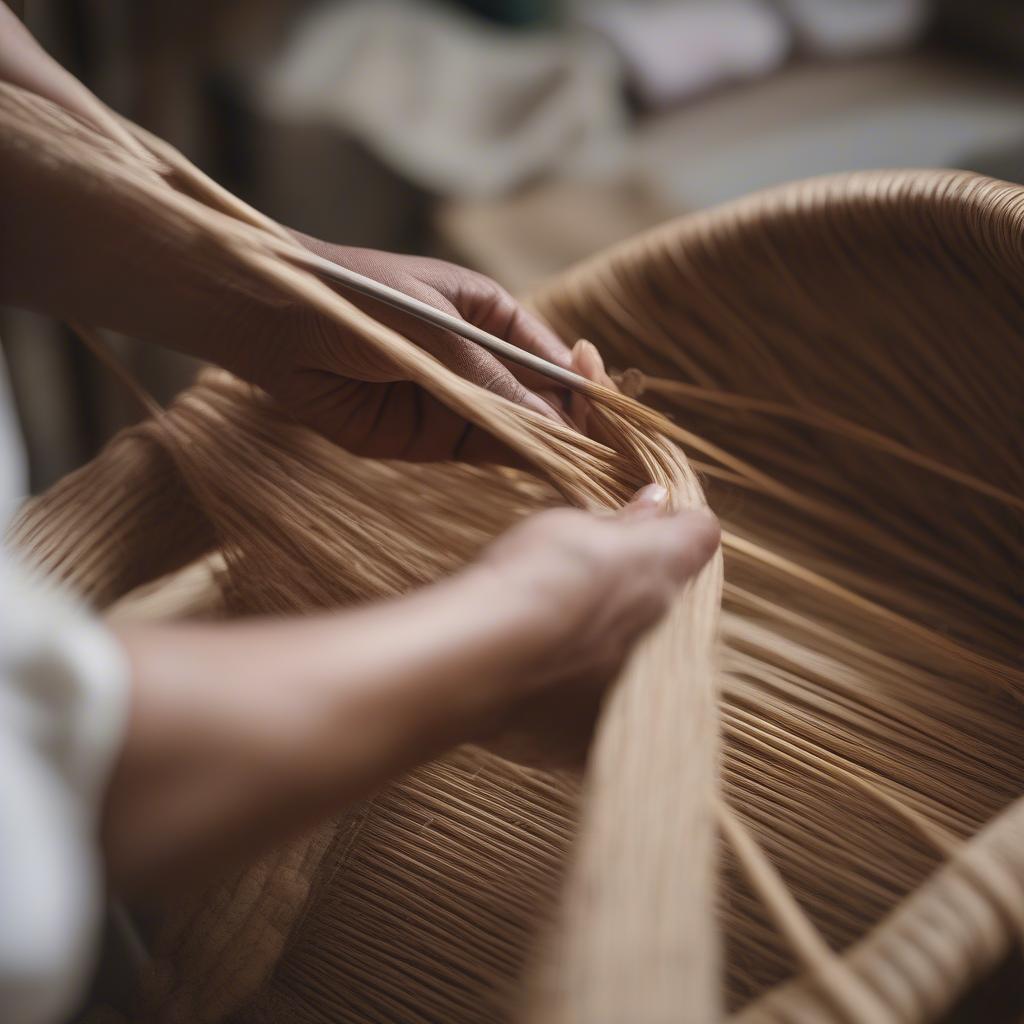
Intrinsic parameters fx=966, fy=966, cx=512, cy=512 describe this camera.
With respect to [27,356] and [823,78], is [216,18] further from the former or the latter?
[823,78]

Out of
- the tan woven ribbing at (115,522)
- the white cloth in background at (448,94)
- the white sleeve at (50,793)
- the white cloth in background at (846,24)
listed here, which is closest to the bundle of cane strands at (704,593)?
the tan woven ribbing at (115,522)

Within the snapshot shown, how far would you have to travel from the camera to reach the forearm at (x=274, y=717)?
285 mm

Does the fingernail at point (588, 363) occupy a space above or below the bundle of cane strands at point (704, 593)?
above

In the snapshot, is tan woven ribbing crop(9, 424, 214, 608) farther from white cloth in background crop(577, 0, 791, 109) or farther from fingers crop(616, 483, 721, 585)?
white cloth in background crop(577, 0, 791, 109)

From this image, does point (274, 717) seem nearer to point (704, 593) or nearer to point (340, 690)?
point (340, 690)

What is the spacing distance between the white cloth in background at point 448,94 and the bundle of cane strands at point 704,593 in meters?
0.67

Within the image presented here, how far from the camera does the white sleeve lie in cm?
26

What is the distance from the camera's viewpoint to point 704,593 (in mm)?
405

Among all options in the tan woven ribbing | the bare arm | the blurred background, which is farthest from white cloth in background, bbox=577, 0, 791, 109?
the bare arm

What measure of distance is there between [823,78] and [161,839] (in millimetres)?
1485

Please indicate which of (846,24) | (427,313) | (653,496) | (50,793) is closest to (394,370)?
(427,313)

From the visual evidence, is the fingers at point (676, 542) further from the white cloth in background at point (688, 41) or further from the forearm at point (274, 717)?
the white cloth in background at point (688, 41)

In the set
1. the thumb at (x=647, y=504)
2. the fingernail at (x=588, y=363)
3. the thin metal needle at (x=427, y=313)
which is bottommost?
the thumb at (x=647, y=504)

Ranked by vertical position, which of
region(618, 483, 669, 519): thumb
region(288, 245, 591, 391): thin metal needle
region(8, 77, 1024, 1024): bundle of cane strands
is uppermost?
region(288, 245, 591, 391): thin metal needle
